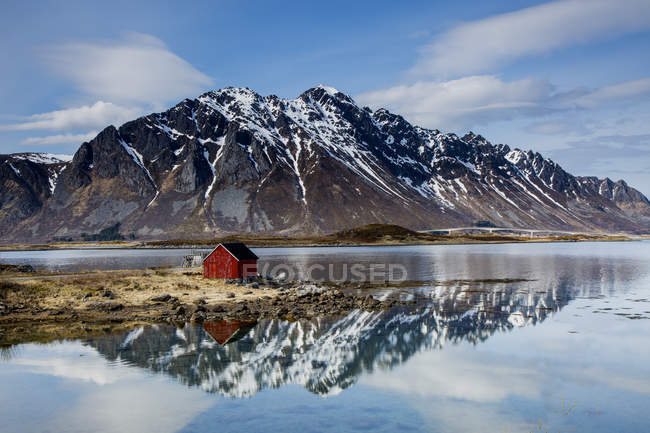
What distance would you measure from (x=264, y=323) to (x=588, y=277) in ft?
174

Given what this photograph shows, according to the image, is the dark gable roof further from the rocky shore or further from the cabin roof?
the rocky shore

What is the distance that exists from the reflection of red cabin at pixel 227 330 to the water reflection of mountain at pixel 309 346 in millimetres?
555

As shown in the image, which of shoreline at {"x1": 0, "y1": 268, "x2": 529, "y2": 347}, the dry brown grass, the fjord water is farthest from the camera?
the dry brown grass

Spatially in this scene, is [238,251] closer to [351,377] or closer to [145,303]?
[145,303]

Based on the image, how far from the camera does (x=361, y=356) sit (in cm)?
2945

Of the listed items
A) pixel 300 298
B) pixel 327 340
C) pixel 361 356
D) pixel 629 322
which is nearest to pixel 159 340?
pixel 327 340

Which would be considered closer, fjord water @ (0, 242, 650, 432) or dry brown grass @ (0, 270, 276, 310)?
fjord water @ (0, 242, 650, 432)

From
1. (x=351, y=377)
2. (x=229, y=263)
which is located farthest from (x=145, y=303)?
(x=351, y=377)

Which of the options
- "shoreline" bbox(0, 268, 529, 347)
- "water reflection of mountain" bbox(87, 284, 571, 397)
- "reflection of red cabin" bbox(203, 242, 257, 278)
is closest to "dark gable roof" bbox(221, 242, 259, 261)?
"reflection of red cabin" bbox(203, 242, 257, 278)

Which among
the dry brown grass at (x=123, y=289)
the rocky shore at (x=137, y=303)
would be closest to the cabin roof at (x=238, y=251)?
the dry brown grass at (x=123, y=289)

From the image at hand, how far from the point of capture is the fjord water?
20.2m

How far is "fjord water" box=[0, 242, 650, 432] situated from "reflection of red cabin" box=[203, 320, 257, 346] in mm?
442

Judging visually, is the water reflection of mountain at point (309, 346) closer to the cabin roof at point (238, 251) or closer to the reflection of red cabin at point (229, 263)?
the reflection of red cabin at point (229, 263)

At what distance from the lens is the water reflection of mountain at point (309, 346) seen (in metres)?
25.5
